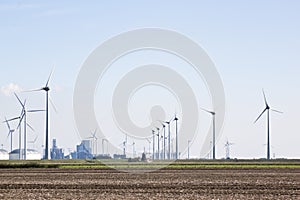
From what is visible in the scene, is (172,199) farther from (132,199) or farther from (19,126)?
(19,126)

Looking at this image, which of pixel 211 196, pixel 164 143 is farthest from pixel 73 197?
pixel 164 143

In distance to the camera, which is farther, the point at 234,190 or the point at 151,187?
the point at 151,187

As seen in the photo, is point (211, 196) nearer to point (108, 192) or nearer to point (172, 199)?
point (172, 199)

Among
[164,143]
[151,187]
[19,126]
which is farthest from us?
[164,143]

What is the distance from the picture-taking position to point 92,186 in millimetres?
51625

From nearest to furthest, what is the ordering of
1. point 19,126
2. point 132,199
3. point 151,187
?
point 132,199
point 151,187
point 19,126

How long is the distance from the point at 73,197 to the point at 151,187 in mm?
10425

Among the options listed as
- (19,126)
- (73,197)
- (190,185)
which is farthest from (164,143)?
(73,197)

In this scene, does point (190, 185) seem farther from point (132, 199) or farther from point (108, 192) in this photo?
point (132, 199)

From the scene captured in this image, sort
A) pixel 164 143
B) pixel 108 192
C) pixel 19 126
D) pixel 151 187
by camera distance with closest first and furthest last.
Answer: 1. pixel 108 192
2. pixel 151 187
3. pixel 19 126
4. pixel 164 143

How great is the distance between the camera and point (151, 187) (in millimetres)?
50094

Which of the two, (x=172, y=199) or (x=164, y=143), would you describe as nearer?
(x=172, y=199)

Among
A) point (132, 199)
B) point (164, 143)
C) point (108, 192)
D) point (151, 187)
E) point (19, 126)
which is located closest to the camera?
point (132, 199)

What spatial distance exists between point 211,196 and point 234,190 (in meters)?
5.48
